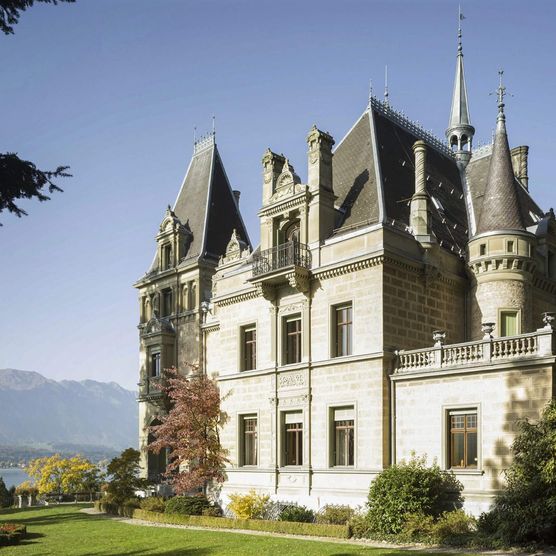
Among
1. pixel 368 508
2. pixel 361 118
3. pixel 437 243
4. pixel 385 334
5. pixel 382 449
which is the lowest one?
pixel 368 508

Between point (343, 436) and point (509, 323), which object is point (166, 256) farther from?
point (509, 323)

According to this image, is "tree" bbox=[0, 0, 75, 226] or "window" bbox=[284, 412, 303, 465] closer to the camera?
"tree" bbox=[0, 0, 75, 226]

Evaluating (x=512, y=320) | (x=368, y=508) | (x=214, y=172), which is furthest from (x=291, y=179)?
(x=214, y=172)

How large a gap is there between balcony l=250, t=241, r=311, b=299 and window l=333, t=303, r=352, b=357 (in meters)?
1.93

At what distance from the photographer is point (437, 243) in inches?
1210

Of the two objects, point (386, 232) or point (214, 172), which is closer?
point (386, 232)

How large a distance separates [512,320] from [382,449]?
7946mm

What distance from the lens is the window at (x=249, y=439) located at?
33562mm

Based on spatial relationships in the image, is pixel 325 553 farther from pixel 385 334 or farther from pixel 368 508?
pixel 385 334

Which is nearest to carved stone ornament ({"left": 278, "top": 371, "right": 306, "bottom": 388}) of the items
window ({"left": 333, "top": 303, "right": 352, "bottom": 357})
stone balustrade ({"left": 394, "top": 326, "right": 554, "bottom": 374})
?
window ({"left": 333, "top": 303, "right": 352, "bottom": 357})

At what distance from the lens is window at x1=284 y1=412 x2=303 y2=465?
102 ft

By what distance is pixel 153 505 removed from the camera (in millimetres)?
34438

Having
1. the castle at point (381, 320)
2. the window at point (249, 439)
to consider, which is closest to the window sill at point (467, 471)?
the castle at point (381, 320)

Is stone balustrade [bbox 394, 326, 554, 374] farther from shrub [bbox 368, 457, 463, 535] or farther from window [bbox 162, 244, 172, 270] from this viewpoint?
window [bbox 162, 244, 172, 270]
